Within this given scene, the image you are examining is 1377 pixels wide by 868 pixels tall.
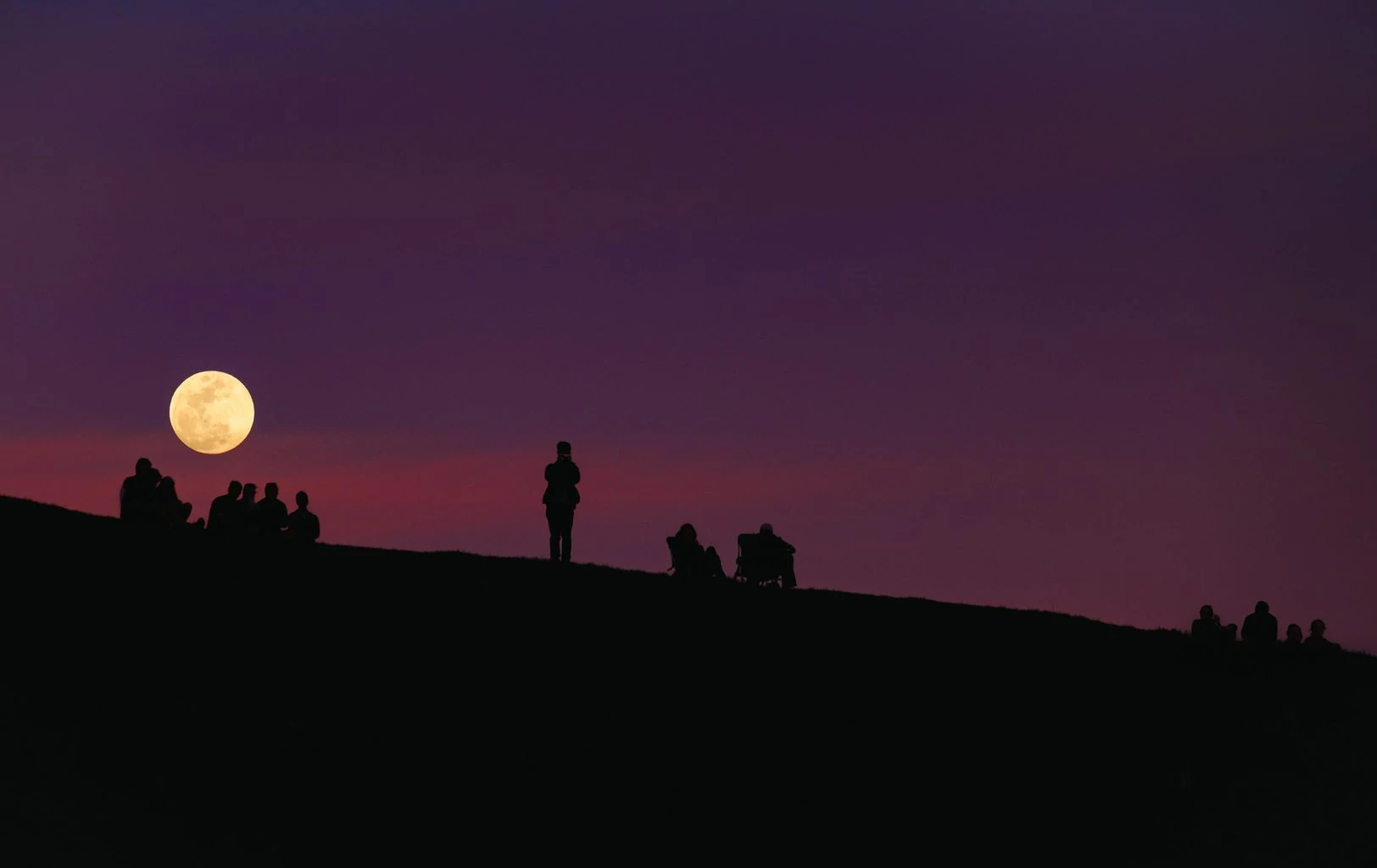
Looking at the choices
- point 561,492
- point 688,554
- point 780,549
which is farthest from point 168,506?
point 780,549

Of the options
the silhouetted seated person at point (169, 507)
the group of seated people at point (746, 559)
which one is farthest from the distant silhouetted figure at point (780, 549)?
the silhouetted seated person at point (169, 507)

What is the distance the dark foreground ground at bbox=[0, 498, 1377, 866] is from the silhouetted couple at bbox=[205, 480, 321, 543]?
104 cm

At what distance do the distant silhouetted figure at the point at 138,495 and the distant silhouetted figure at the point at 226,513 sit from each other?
110cm

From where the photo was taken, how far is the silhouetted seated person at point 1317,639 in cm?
3341

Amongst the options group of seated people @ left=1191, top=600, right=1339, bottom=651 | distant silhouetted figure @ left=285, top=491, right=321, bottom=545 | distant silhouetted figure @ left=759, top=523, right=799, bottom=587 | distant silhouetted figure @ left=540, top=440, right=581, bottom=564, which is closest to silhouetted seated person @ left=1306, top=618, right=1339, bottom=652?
group of seated people @ left=1191, top=600, right=1339, bottom=651

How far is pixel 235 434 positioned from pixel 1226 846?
1333 inches

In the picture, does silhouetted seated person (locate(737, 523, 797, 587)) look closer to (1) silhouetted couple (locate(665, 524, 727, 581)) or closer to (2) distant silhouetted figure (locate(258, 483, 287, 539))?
Result: (1) silhouetted couple (locate(665, 524, 727, 581))

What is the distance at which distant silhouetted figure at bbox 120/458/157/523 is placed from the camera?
28641 millimetres

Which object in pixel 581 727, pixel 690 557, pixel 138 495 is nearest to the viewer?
pixel 581 727

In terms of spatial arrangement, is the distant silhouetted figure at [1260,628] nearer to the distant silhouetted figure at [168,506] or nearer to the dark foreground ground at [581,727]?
the dark foreground ground at [581,727]

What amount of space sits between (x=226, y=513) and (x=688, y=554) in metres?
9.13

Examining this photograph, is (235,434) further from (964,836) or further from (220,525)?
(964,836)

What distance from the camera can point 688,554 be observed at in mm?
32344

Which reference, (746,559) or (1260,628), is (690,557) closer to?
(746,559)
